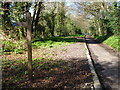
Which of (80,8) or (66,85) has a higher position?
(80,8)

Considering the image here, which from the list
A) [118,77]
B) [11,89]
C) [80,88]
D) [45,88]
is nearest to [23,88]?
[11,89]

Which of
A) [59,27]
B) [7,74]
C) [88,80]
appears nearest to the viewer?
[88,80]

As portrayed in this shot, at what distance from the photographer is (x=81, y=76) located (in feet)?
13.2

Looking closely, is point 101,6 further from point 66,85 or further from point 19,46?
point 66,85

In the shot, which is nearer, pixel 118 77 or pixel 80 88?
pixel 80 88

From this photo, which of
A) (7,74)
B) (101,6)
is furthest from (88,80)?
(101,6)

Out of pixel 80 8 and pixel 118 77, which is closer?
pixel 118 77

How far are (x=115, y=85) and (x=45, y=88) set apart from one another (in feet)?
6.41

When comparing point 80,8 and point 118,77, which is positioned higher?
point 80,8

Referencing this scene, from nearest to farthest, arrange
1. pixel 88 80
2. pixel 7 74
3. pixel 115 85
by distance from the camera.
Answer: pixel 115 85
pixel 88 80
pixel 7 74

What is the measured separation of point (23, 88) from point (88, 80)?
1.88 m

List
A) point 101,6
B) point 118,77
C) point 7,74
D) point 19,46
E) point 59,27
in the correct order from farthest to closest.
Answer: point 59,27 → point 101,6 → point 19,46 → point 7,74 → point 118,77

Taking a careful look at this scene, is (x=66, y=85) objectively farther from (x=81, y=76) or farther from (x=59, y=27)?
(x=59, y=27)

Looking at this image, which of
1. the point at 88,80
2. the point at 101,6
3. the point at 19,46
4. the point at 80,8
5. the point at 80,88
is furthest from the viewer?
the point at 80,8
